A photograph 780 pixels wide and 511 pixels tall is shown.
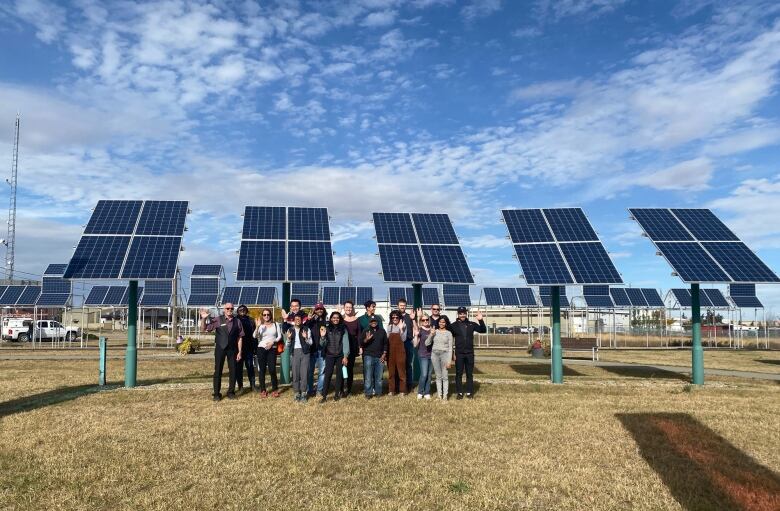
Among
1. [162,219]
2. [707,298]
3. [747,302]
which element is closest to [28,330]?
[162,219]

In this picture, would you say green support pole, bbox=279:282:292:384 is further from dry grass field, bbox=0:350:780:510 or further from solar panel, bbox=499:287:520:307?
solar panel, bbox=499:287:520:307

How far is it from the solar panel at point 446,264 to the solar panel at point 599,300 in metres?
24.5

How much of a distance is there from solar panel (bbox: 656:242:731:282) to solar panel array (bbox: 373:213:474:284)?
18.1 ft

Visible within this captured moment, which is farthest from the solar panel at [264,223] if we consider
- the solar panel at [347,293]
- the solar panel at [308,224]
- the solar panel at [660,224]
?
the solar panel at [347,293]

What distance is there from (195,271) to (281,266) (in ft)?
106

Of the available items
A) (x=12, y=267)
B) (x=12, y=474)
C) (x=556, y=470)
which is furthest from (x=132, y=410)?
(x=12, y=267)

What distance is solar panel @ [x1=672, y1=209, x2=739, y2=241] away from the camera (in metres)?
17.8

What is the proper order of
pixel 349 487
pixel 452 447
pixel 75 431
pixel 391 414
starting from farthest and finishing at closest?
1. pixel 391 414
2. pixel 75 431
3. pixel 452 447
4. pixel 349 487

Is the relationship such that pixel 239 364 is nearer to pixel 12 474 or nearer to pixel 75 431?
pixel 75 431

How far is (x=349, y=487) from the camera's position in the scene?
6418 millimetres

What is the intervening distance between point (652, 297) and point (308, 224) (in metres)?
34.9

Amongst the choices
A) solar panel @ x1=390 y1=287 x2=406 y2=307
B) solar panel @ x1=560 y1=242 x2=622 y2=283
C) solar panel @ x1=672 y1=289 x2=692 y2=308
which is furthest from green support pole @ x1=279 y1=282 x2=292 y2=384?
solar panel @ x1=672 y1=289 x2=692 y2=308

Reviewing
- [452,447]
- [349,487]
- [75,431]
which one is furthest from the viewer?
[75,431]

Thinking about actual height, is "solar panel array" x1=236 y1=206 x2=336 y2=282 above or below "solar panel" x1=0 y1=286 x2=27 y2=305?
above
